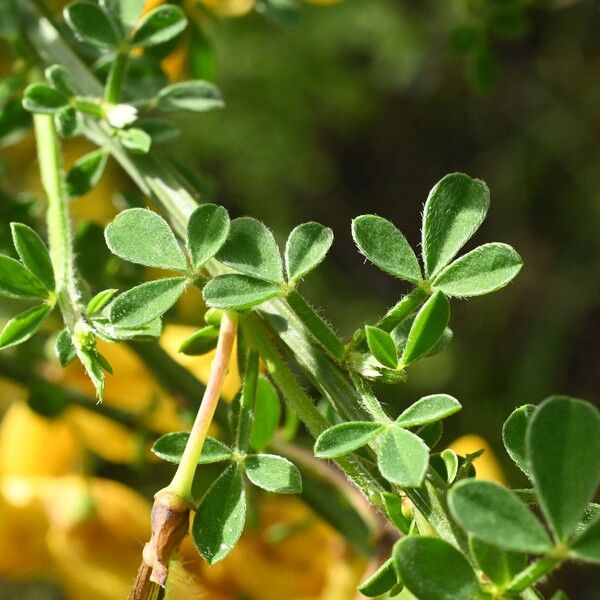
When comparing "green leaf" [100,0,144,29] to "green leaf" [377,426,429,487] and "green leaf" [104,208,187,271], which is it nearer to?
"green leaf" [104,208,187,271]

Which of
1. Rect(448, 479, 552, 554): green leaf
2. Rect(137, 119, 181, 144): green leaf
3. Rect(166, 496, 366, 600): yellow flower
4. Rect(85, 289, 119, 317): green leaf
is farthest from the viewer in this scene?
Rect(166, 496, 366, 600): yellow flower

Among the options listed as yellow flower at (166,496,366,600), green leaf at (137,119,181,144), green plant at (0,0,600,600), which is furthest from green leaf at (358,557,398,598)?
yellow flower at (166,496,366,600)

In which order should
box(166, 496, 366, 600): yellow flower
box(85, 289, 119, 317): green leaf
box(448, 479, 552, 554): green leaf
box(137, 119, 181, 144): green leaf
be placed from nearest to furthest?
box(448, 479, 552, 554): green leaf → box(85, 289, 119, 317): green leaf → box(137, 119, 181, 144): green leaf → box(166, 496, 366, 600): yellow flower

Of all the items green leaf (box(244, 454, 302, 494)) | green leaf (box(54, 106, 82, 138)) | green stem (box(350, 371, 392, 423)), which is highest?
green leaf (box(54, 106, 82, 138))

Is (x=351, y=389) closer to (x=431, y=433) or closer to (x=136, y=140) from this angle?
(x=431, y=433)

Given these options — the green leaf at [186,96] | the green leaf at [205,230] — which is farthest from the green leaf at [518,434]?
the green leaf at [186,96]

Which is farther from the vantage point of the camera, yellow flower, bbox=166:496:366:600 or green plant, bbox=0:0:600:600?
yellow flower, bbox=166:496:366:600

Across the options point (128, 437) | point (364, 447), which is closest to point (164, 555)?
point (364, 447)
